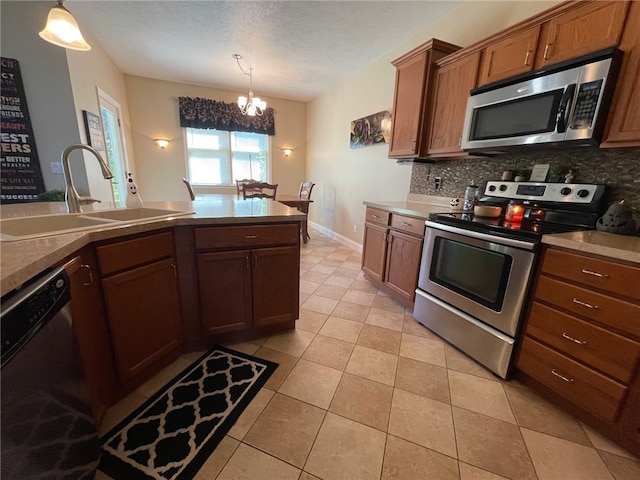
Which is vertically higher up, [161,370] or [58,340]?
[58,340]

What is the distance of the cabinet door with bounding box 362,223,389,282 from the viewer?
2553 millimetres

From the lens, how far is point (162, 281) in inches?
55.9

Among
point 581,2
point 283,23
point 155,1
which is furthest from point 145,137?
point 581,2

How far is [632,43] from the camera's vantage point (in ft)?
4.21

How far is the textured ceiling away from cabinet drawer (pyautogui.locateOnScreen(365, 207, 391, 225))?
6.04ft

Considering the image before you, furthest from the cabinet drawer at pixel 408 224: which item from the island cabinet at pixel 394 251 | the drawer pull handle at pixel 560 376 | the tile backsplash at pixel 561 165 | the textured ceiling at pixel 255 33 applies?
the textured ceiling at pixel 255 33

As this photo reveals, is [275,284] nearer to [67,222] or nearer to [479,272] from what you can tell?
[67,222]

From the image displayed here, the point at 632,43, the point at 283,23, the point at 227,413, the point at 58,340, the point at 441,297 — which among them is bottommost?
the point at 227,413

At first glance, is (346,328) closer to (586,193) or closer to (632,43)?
(586,193)

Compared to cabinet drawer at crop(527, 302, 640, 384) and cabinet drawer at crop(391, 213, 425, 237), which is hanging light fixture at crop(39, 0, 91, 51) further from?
cabinet drawer at crop(527, 302, 640, 384)

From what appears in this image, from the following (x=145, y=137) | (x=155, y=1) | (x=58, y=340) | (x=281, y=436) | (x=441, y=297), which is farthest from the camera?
(x=145, y=137)

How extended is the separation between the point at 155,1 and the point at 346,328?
343cm

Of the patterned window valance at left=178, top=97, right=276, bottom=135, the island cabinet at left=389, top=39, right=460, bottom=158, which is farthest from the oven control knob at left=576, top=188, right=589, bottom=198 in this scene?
the patterned window valance at left=178, top=97, right=276, bottom=135

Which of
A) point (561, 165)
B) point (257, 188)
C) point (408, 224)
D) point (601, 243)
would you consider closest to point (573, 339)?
point (601, 243)
